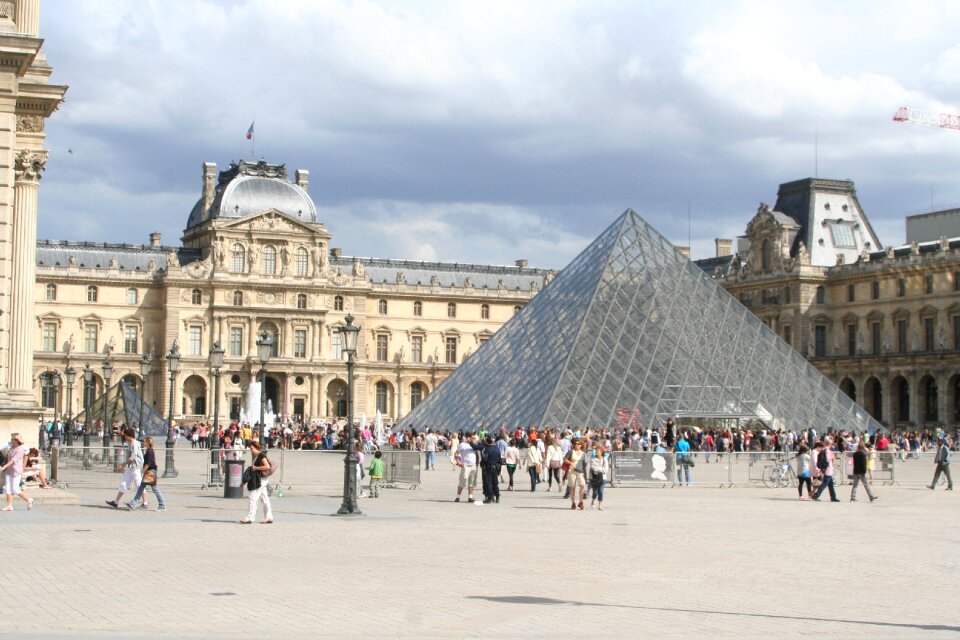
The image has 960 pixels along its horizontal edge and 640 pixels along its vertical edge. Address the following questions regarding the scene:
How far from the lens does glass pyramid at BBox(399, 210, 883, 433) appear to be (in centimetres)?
3678

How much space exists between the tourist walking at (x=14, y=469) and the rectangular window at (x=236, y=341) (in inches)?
2266

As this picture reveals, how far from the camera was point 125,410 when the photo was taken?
3950cm

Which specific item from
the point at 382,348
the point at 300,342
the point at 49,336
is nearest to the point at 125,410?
the point at 49,336

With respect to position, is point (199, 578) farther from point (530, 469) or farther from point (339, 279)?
point (339, 279)

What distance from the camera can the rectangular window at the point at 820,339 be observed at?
7062 centimetres

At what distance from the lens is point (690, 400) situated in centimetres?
3741

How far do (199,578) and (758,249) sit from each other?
211 ft

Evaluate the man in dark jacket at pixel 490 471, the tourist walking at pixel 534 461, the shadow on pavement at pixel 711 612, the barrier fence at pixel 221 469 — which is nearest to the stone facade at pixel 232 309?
the barrier fence at pixel 221 469

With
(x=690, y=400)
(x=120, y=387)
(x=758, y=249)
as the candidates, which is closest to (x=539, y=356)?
(x=690, y=400)

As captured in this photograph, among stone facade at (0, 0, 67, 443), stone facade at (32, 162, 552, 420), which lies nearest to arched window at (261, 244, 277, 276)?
stone facade at (32, 162, 552, 420)

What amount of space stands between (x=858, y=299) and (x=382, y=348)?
26216 mm

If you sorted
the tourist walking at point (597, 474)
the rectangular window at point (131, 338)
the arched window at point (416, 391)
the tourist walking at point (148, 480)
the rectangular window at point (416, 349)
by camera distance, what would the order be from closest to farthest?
the tourist walking at point (148, 480)
the tourist walking at point (597, 474)
the rectangular window at point (131, 338)
the arched window at point (416, 391)
the rectangular window at point (416, 349)

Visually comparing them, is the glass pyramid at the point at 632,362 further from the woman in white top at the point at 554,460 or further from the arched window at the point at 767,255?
the arched window at the point at 767,255

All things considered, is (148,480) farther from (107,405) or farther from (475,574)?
(107,405)
